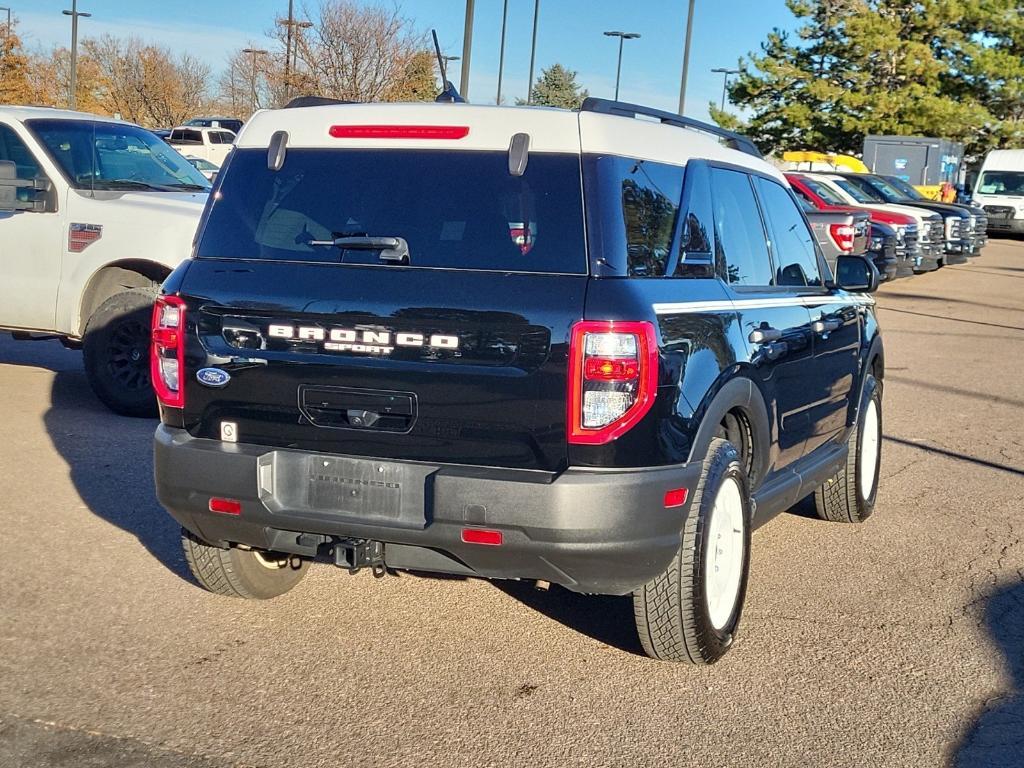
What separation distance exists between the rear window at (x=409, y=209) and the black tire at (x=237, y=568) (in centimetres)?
115

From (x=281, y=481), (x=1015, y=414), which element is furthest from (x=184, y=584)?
(x=1015, y=414)

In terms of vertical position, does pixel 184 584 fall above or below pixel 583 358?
below

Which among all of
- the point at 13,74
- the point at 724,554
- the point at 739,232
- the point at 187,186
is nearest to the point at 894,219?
the point at 187,186

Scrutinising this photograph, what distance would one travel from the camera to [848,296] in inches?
246

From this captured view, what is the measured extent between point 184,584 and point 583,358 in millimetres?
2343

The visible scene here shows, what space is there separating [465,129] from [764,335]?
1.46 meters

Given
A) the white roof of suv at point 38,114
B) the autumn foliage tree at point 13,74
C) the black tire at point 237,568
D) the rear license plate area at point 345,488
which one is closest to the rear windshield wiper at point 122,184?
the white roof of suv at point 38,114

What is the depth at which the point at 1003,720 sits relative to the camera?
411cm

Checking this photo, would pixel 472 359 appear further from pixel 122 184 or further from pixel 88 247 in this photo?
pixel 122 184

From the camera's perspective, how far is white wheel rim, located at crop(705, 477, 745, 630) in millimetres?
4406

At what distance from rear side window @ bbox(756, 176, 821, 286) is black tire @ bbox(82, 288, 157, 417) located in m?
4.43

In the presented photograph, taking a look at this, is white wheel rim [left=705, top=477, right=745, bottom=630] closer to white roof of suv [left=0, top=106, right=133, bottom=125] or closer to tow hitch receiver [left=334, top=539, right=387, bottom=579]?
tow hitch receiver [left=334, top=539, right=387, bottom=579]

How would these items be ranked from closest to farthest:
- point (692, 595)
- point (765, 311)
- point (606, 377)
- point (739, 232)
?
point (606, 377) < point (692, 595) < point (765, 311) < point (739, 232)

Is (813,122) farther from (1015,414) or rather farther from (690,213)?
(690,213)
